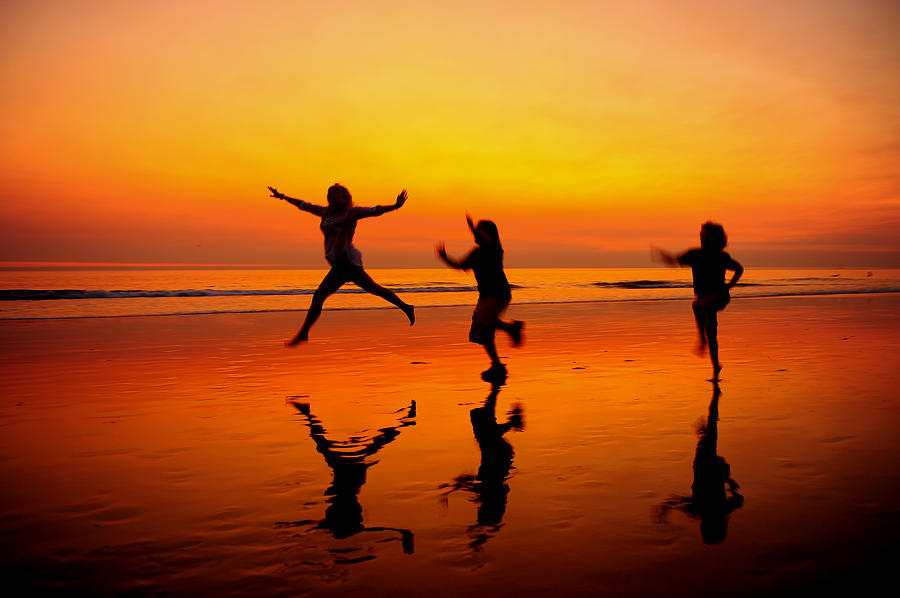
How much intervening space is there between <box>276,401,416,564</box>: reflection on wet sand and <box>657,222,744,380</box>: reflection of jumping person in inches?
170

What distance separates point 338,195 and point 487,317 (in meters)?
2.88

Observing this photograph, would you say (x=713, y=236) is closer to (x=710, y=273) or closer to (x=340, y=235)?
(x=710, y=273)

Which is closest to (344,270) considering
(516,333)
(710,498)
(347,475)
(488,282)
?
(488,282)

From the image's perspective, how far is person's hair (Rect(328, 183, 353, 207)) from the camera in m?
10.6

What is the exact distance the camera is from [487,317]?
31.9 feet

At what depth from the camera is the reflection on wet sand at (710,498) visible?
3820mm

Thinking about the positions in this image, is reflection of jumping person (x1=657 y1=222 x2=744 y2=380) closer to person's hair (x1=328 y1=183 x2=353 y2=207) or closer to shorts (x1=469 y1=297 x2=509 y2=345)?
shorts (x1=469 y1=297 x2=509 y2=345)

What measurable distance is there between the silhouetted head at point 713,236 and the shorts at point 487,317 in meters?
2.68

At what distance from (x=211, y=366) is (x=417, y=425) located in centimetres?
495

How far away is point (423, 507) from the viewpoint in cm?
418

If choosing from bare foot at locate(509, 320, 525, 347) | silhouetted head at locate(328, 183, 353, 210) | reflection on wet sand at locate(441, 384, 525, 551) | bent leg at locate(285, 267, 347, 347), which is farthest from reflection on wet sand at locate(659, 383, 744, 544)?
silhouetted head at locate(328, 183, 353, 210)

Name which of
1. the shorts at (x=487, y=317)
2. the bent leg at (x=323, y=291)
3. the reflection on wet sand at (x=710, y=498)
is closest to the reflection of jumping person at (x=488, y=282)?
the shorts at (x=487, y=317)

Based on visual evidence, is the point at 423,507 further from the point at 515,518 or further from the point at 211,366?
the point at 211,366

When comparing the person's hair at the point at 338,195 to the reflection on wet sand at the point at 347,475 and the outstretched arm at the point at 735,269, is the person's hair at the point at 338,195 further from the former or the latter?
the outstretched arm at the point at 735,269
